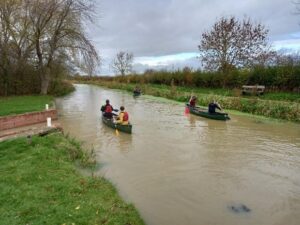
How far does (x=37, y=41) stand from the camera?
88.5 ft

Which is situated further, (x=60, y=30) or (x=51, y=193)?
(x=60, y=30)

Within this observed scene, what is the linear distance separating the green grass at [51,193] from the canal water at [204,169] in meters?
0.80

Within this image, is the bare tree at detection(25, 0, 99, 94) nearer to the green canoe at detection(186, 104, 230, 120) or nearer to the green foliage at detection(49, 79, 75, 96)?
the green foliage at detection(49, 79, 75, 96)

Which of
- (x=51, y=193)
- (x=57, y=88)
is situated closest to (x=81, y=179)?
(x=51, y=193)

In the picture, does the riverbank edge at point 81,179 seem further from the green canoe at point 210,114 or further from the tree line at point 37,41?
the tree line at point 37,41

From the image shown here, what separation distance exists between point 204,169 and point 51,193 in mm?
4819

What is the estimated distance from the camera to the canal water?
681 centimetres

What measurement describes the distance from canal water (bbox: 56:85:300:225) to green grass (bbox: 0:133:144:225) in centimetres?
80

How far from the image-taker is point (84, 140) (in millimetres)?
13344

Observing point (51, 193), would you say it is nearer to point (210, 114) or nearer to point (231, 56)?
point (210, 114)

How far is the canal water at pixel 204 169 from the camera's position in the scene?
22.3 ft

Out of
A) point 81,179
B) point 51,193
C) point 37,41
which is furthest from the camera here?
point 37,41

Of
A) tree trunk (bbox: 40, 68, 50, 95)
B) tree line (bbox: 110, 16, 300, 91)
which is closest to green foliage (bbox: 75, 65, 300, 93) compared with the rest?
tree line (bbox: 110, 16, 300, 91)

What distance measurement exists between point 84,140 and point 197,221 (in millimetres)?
7925
